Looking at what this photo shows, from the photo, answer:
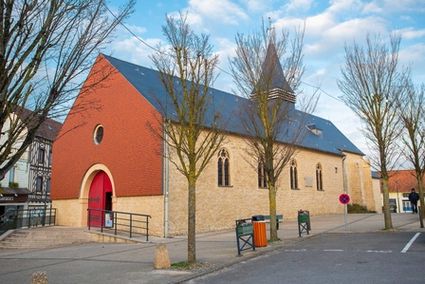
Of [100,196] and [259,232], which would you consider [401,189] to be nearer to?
[100,196]

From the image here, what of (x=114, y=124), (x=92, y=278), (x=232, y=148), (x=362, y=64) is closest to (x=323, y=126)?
(x=232, y=148)

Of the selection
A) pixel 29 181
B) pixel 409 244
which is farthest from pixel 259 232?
pixel 29 181

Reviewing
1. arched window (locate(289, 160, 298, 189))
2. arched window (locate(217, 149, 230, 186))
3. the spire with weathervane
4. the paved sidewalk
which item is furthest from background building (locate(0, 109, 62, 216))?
the spire with weathervane

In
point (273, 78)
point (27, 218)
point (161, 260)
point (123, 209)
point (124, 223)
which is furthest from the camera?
point (27, 218)

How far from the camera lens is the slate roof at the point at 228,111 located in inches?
763

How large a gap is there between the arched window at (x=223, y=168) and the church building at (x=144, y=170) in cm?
5

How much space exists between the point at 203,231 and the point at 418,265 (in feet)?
40.1

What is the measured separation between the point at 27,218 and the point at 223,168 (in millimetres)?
10397

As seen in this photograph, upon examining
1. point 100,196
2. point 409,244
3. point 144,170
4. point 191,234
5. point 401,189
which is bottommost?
point 409,244

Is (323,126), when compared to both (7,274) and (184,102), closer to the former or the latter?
(184,102)

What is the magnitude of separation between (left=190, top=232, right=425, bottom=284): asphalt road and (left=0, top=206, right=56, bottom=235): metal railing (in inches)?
531

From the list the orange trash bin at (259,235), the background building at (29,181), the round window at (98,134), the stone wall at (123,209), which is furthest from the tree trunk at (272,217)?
the background building at (29,181)

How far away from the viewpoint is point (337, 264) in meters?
10.2

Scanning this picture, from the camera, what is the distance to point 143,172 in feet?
64.8
